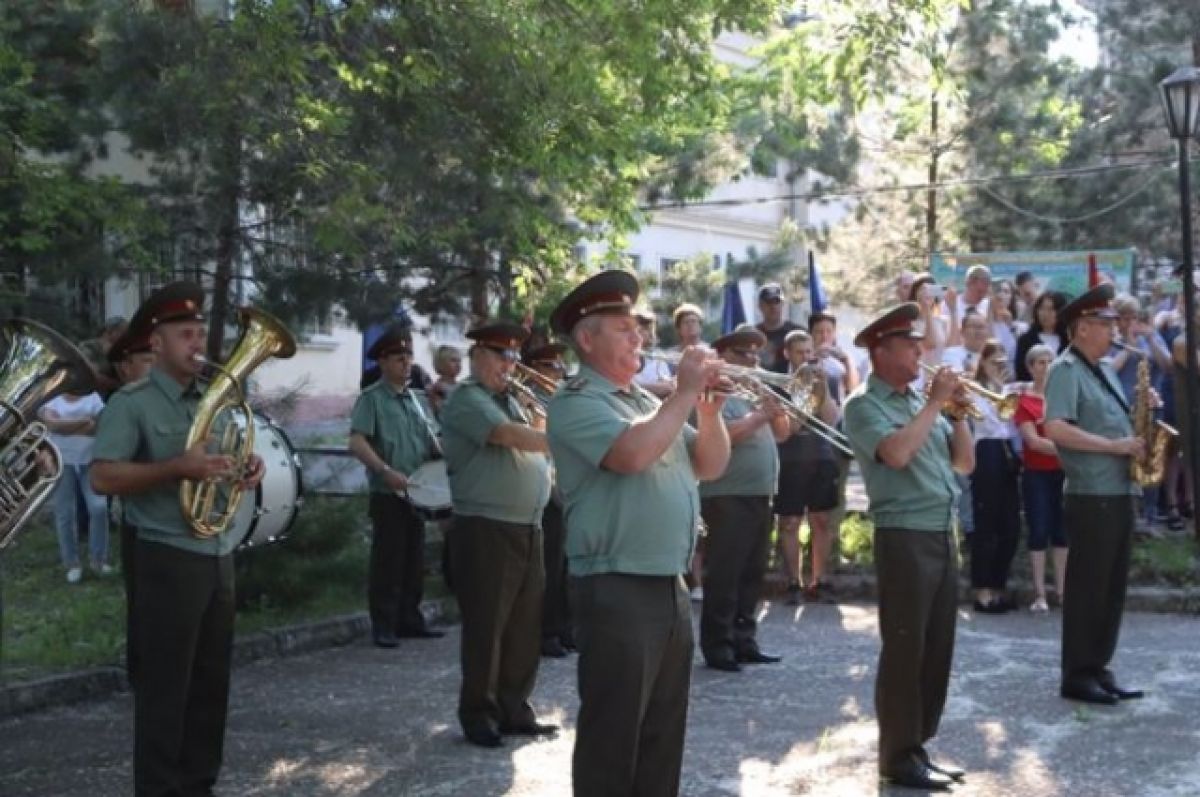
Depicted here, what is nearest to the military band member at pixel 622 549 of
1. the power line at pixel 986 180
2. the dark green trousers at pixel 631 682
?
the dark green trousers at pixel 631 682

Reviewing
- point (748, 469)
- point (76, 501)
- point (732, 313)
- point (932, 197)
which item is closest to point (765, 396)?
point (748, 469)

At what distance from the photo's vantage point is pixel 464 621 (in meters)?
8.08

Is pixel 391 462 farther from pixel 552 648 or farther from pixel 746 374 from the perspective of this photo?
pixel 746 374

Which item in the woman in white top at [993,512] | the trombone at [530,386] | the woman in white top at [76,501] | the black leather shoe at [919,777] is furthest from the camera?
the woman in white top at [76,501]

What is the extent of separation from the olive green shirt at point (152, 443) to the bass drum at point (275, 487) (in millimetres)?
1893

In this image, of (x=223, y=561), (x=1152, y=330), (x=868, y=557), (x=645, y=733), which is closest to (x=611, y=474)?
(x=645, y=733)

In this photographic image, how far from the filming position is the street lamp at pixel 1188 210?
12.8 meters

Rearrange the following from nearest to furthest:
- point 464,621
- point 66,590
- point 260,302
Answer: point 464,621 → point 260,302 → point 66,590

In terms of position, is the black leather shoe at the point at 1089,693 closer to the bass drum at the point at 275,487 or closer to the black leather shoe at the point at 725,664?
the black leather shoe at the point at 725,664

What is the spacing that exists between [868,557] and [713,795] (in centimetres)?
661

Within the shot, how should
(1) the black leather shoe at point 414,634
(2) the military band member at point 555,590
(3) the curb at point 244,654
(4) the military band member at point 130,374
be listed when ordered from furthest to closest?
(1) the black leather shoe at point 414,634, (2) the military band member at point 555,590, (3) the curb at point 244,654, (4) the military band member at point 130,374

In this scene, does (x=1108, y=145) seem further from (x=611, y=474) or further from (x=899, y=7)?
(x=611, y=474)

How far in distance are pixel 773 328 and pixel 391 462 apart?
3.75 metres

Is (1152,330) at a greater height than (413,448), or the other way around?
(1152,330)
